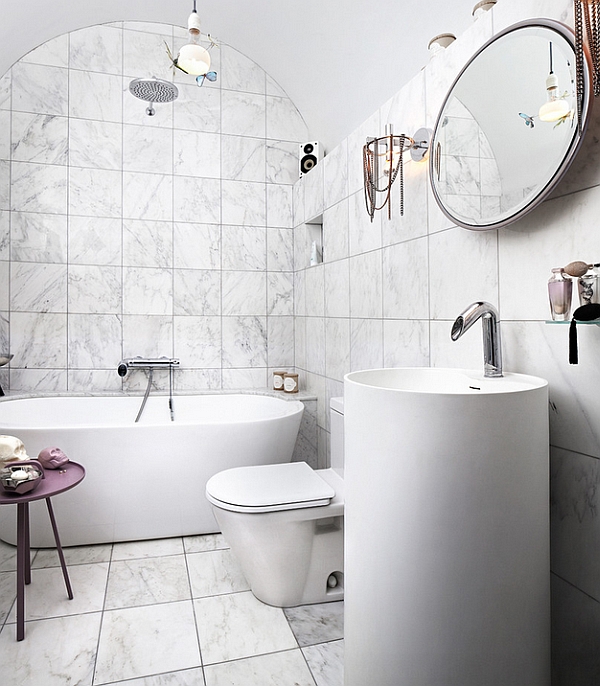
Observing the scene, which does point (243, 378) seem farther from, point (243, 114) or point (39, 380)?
point (243, 114)

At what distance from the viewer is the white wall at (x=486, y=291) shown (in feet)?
4.21

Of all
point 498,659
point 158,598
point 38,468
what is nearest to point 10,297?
point 38,468

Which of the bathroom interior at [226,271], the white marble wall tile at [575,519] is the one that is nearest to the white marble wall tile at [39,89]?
the bathroom interior at [226,271]

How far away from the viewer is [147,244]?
3.59 metres

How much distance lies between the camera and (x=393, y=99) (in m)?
2.26

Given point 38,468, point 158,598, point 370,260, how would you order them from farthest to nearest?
1. point 370,260
2. point 158,598
3. point 38,468

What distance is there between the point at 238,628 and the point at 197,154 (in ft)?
9.77

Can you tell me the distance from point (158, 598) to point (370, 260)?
175cm

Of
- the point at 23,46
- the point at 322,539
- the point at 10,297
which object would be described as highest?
the point at 23,46

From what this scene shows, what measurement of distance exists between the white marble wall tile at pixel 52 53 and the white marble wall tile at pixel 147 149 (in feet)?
1.85

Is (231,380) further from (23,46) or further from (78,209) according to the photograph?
(23,46)

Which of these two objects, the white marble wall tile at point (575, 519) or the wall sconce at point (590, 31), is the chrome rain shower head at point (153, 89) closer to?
the wall sconce at point (590, 31)

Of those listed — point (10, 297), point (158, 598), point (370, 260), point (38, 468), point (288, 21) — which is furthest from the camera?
point (10, 297)

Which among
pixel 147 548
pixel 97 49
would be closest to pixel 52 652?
pixel 147 548
